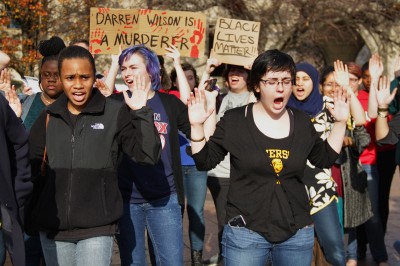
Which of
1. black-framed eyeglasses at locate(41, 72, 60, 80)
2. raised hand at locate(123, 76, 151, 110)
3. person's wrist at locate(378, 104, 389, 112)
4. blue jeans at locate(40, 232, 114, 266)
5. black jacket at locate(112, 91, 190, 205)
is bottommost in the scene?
blue jeans at locate(40, 232, 114, 266)

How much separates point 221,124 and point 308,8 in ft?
64.3

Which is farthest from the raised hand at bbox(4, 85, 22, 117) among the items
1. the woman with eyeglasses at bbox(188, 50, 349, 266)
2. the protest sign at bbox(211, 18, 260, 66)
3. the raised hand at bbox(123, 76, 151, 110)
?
the protest sign at bbox(211, 18, 260, 66)

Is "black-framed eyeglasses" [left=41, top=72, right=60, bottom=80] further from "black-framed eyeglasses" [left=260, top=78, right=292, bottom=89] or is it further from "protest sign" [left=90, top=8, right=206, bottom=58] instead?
"protest sign" [left=90, top=8, right=206, bottom=58]

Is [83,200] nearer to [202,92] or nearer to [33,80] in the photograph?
[202,92]

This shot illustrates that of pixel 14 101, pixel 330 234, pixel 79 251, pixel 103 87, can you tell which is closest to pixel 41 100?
pixel 14 101

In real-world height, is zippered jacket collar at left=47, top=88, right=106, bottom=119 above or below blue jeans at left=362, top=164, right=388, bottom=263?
above

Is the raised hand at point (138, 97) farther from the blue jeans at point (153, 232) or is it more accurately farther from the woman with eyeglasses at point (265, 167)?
the blue jeans at point (153, 232)

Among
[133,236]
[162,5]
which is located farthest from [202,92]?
[162,5]

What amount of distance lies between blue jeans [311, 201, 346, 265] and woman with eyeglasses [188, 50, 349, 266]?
63.0 inches

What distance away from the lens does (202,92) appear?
4.51 meters

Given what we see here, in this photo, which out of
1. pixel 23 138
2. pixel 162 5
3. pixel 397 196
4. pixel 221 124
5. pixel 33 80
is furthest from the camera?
pixel 162 5

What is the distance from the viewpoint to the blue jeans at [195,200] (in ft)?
24.2

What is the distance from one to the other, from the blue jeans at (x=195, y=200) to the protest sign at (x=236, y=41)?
4.19ft

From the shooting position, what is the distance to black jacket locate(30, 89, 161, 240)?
4.44 metres
